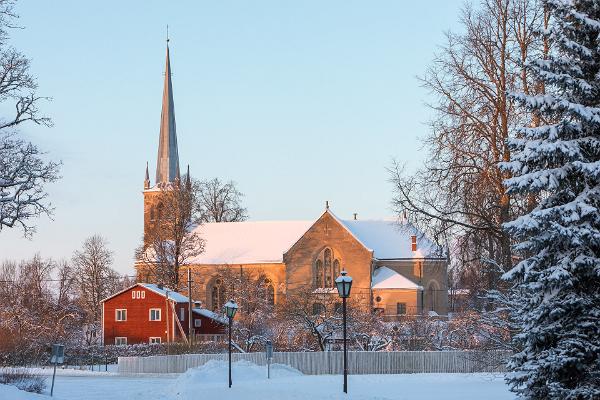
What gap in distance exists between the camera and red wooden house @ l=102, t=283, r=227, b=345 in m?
72.5

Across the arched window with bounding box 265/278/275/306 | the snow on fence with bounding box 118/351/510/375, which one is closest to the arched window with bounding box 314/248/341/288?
the arched window with bounding box 265/278/275/306

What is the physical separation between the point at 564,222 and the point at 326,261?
221ft

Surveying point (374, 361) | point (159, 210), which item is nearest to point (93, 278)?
point (159, 210)

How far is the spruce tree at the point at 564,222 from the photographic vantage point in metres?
15.1

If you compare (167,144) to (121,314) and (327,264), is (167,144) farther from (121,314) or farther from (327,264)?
(121,314)

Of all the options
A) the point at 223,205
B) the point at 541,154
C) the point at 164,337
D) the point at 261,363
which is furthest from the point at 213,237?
the point at 541,154

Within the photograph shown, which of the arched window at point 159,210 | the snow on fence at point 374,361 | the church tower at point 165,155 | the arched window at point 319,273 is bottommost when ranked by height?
the snow on fence at point 374,361

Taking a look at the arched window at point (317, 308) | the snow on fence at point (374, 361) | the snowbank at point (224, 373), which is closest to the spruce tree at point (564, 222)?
the snowbank at point (224, 373)

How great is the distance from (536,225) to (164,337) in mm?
60457

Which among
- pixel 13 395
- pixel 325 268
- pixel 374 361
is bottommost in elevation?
pixel 374 361

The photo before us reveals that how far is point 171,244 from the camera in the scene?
271 ft

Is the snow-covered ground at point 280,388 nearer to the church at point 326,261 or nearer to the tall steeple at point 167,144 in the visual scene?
the church at point 326,261

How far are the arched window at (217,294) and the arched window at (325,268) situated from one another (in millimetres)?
10279

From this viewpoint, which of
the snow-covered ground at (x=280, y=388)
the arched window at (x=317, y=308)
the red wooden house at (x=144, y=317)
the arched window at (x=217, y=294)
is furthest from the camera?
the arched window at (x=217, y=294)
